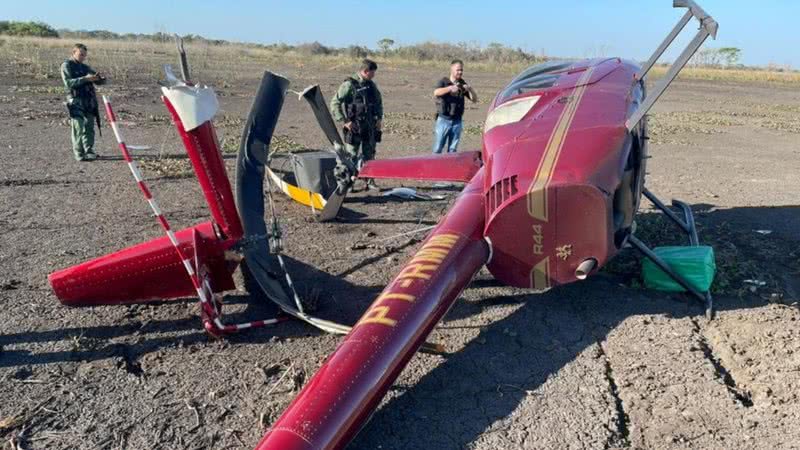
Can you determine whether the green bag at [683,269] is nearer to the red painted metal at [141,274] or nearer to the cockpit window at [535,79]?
the cockpit window at [535,79]

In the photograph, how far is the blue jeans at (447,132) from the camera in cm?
1104

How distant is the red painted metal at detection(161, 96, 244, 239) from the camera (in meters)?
4.76

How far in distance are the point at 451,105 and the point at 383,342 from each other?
7710 mm

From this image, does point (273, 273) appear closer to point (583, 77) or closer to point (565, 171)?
point (565, 171)

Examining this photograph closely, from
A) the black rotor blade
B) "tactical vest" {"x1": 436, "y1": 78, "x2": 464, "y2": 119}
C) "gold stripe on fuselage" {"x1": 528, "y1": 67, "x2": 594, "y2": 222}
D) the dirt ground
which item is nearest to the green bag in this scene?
the dirt ground

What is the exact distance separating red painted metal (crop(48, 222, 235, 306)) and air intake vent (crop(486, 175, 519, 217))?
7.25 feet

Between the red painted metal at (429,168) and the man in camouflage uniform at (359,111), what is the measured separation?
2.37m

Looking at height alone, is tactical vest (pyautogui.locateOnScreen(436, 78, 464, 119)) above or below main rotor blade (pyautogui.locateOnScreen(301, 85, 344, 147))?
below

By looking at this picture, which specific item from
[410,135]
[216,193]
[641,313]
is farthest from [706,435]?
[410,135]

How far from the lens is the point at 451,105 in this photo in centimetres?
1088

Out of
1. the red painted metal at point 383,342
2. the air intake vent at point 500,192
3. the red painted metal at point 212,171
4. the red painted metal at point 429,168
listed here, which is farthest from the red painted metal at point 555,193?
the red painted metal at point 212,171

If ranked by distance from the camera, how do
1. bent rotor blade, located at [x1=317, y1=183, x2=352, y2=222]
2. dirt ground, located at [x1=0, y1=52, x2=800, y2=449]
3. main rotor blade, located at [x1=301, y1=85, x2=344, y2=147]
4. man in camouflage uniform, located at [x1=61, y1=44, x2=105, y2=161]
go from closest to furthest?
dirt ground, located at [x1=0, y1=52, x2=800, y2=449]
main rotor blade, located at [x1=301, y1=85, x2=344, y2=147]
bent rotor blade, located at [x1=317, y1=183, x2=352, y2=222]
man in camouflage uniform, located at [x1=61, y1=44, x2=105, y2=161]

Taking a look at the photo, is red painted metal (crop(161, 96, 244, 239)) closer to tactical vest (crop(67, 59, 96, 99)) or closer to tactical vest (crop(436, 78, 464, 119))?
tactical vest (crop(436, 78, 464, 119))

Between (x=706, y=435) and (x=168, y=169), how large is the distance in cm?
981
